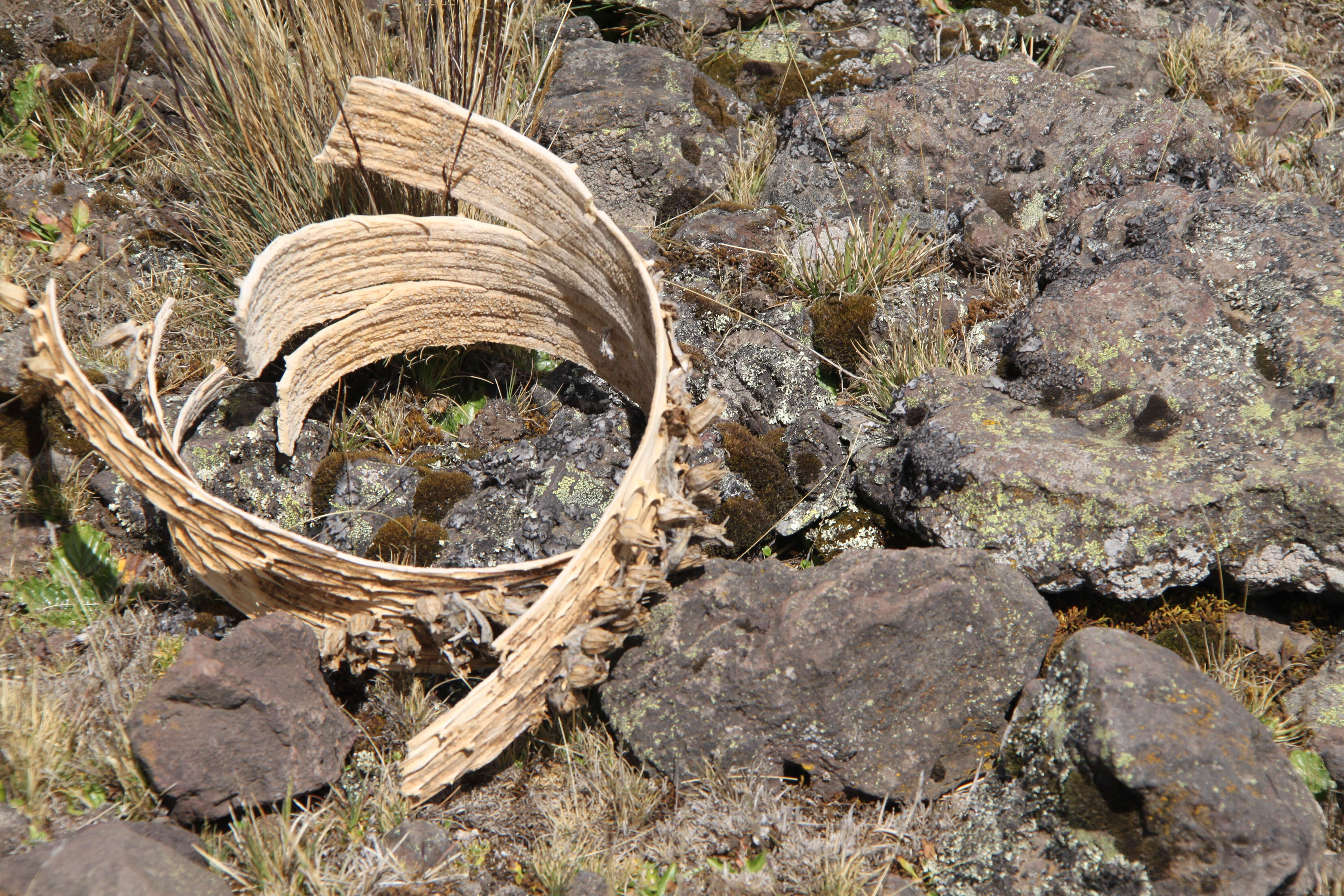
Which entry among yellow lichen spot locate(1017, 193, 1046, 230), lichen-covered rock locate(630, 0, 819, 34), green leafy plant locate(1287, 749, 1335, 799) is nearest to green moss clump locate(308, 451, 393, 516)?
yellow lichen spot locate(1017, 193, 1046, 230)

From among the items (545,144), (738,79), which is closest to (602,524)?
(545,144)

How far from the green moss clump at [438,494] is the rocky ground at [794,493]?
3 cm

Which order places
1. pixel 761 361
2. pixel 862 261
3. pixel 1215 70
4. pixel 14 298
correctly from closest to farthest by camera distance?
pixel 14 298, pixel 761 361, pixel 862 261, pixel 1215 70

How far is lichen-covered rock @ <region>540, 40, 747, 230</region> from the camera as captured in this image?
4.98 meters

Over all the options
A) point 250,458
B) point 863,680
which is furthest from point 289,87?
point 863,680

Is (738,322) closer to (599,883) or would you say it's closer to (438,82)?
(438,82)

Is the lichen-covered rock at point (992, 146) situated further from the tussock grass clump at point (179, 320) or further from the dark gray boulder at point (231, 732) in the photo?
the dark gray boulder at point (231, 732)

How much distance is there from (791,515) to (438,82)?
271 cm

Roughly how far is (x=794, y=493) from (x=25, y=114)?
4842 mm

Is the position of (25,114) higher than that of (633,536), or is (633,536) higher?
(25,114)

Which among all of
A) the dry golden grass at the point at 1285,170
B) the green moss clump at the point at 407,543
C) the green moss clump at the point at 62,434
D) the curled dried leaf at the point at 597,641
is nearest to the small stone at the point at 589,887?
the curled dried leaf at the point at 597,641

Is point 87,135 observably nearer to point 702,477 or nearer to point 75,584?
point 75,584

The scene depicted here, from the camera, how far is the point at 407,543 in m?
3.48

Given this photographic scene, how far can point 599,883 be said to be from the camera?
8.30 feet
